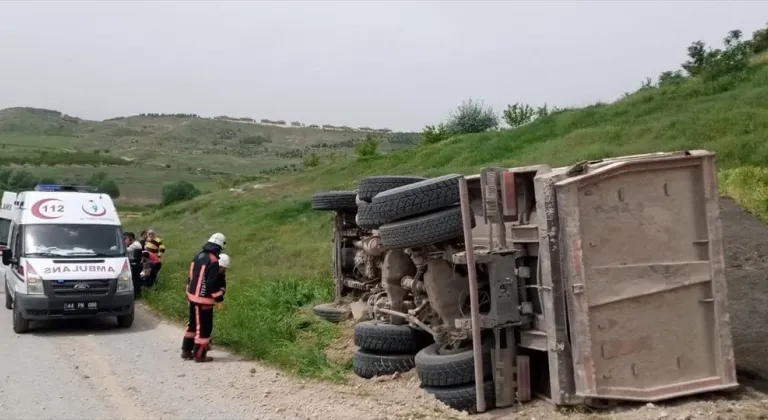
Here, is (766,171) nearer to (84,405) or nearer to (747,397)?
(747,397)

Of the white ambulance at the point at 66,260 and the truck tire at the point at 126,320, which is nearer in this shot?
the white ambulance at the point at 66,260

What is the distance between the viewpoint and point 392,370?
768 cm

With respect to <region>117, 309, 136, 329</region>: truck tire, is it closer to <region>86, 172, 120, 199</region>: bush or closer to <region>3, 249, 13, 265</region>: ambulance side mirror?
<region>3, 249, 13, 265</region>: ambulance side mirror

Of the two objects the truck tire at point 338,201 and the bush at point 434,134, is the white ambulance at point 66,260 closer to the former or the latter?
the truck tire at point 338,201

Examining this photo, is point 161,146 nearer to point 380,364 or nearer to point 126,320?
point 126,320

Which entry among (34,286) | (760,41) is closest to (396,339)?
(34,286)

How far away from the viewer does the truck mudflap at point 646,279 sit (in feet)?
18.5

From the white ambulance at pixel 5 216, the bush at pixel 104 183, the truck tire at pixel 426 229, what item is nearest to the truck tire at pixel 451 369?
the truck tire at pixel 426 229

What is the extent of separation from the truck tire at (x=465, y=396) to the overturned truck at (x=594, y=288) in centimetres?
1

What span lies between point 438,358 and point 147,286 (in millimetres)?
11164

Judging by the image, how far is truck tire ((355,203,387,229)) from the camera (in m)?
A: 7.39

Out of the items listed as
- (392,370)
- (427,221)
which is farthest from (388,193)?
(392,370)

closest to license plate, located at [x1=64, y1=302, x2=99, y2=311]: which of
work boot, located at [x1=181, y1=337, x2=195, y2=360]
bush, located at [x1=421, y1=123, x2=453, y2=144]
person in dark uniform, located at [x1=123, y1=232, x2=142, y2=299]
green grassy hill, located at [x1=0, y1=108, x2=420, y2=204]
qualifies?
work boot, located at [x1=181, y1=337, x2=195, y2=360]

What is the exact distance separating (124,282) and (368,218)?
19.5ft
